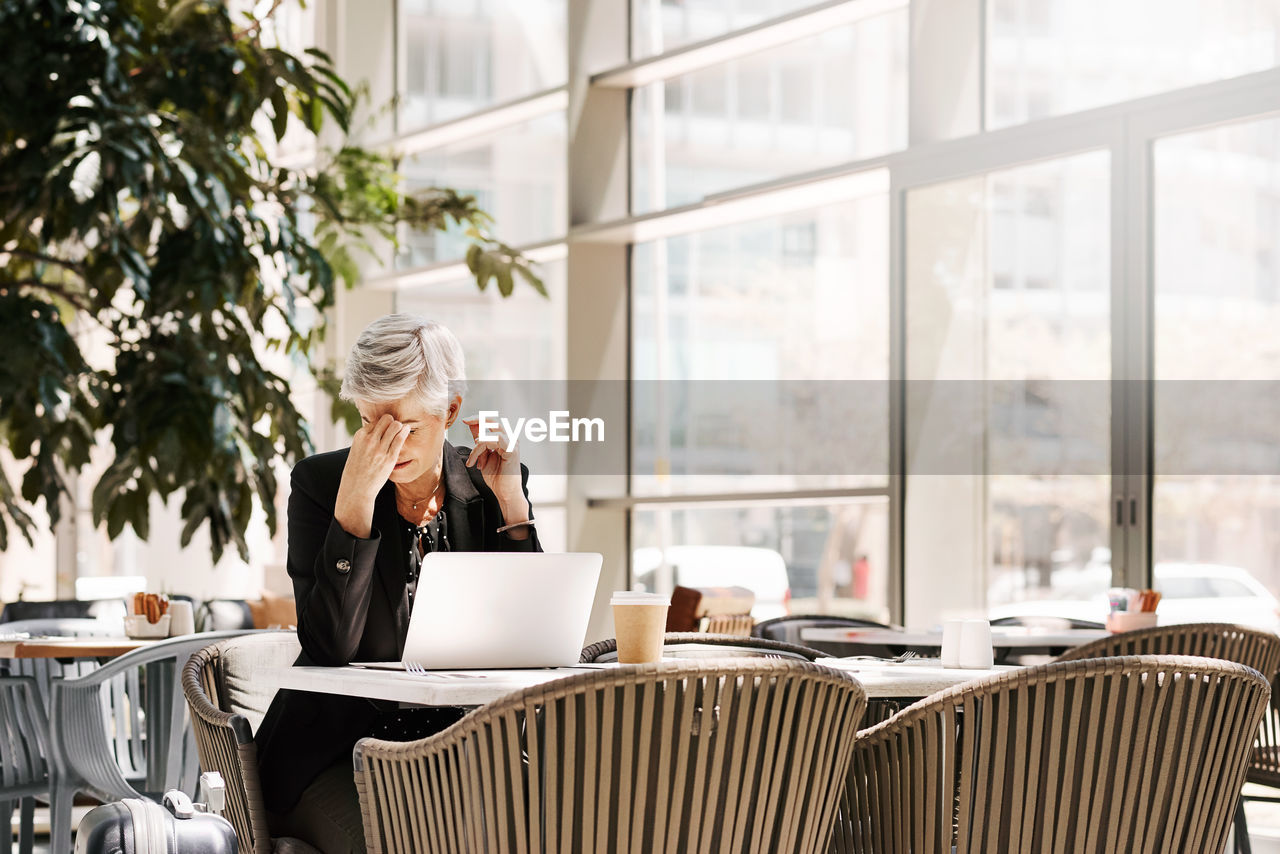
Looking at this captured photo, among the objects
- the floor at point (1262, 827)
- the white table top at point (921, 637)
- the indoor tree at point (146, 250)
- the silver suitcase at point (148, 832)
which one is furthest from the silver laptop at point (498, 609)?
the floor at point (1262, 827)

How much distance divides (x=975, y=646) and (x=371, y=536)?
871 millimetres

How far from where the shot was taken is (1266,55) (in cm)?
495

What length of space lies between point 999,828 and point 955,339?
4.22 metres

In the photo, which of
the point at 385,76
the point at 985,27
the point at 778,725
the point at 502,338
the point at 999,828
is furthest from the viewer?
the point at 385,76

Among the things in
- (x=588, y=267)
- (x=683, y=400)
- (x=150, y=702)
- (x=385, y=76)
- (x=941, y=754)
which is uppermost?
(x=385, y=76)

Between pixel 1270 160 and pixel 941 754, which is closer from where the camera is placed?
pixel 941 754

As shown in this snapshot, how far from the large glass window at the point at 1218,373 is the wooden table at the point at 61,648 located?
3.24 meters

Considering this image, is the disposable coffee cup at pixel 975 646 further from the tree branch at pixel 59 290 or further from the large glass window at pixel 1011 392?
the tree branch at pixel 59 290

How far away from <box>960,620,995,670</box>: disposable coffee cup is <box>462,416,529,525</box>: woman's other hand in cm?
65

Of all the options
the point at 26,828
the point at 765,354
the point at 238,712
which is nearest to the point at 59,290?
the point at 26,828

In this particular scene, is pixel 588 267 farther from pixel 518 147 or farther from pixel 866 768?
pixel 866 768

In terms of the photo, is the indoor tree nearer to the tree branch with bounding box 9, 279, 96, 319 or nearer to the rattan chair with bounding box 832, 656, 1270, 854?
the tree branch with bounding box 9, 279, 96, 319

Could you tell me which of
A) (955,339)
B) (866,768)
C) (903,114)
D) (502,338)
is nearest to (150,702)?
(866,768)

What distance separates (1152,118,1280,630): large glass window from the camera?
4965mm
